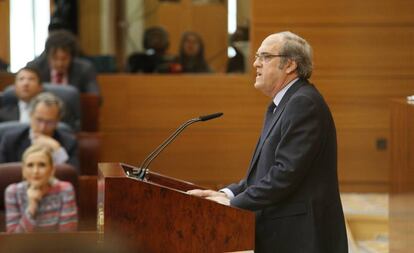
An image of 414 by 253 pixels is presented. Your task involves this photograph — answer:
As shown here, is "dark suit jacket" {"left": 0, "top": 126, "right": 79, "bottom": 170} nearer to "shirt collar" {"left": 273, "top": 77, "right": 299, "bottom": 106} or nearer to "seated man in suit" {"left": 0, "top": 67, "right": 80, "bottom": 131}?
"seated man in suit" {"left": 0, "top": 67, "right": 80, "bottom": 131}

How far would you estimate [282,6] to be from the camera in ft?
27.4

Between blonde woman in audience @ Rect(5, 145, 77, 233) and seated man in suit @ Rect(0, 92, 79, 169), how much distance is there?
993 millimetres

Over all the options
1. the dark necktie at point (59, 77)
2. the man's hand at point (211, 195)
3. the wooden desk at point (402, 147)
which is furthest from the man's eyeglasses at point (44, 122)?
the man's hand at point (211, 195)

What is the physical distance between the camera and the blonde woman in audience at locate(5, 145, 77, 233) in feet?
17.8

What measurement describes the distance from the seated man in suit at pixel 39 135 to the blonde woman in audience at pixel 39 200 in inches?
39.1

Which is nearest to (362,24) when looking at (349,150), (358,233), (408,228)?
(349,150)

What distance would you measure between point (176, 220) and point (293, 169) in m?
0.41

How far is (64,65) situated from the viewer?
7.91 m

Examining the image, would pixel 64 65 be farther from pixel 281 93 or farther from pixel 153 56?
pixel 281 93

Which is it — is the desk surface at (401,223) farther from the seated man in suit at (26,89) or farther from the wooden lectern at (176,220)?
the seated man in suit at (26,89)

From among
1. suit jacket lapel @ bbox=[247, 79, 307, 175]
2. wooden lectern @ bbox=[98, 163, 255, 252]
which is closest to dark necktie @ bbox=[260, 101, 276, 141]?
suit jacket lapel @ bbox=[247, 79, 307, 175]

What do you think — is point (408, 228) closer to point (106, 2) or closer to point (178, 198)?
point (178, 198)

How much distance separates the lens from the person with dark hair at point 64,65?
788 centimetres

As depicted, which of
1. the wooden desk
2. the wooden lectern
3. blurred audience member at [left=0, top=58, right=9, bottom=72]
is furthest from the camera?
blurred audience member at [left=0, top=58, right=9, bottom=72]
